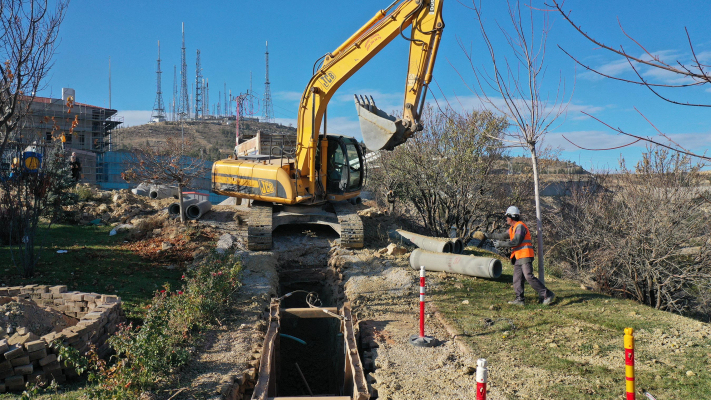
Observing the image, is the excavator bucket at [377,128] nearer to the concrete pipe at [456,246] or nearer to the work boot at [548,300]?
the concrete pipe at [456,246]

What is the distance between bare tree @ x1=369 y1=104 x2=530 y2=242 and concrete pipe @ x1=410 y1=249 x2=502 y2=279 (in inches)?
178

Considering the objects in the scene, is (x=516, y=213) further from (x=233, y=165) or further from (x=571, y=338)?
(x=233, y=165)

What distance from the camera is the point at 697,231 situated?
34.3 ft

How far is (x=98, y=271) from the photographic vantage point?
9.65 m

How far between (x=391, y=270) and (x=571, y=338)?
4.00 metres

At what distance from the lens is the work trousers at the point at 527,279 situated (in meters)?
7.25

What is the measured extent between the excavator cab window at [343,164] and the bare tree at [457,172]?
2.68 m

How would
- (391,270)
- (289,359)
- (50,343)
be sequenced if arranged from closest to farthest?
(50,343)
(289,359)
(391,270)

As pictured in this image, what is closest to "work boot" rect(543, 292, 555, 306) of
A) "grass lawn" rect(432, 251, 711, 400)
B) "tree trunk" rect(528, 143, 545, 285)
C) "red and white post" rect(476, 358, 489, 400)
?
"grass lawn" rect(432, 251, 711, 400)

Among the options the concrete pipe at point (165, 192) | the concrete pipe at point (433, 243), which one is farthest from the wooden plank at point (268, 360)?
the concrete pipe at point (165, 192)

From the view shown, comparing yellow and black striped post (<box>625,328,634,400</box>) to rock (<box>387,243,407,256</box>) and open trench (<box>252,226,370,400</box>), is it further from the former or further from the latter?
rock (<box>387,243,407,256</box>)

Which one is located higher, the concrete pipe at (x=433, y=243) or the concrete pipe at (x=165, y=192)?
the concrete pipe at (x=165, y=192)

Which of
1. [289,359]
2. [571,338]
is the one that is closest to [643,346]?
[571,338]

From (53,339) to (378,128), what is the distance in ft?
20.9
